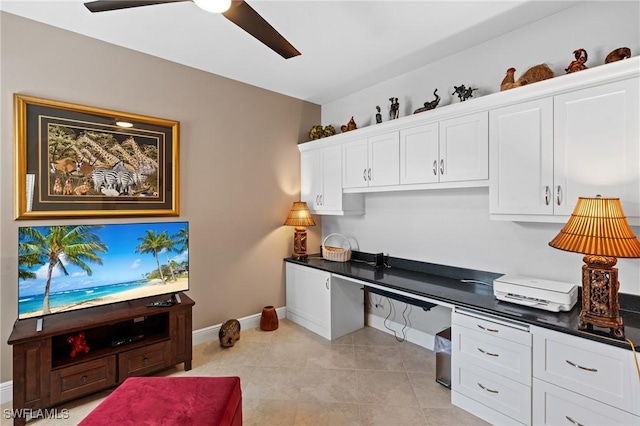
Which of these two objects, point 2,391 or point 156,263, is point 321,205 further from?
point 2,391

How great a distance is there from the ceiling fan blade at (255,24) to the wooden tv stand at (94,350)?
83.0 inches

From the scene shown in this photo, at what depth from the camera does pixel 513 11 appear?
85.4 inches

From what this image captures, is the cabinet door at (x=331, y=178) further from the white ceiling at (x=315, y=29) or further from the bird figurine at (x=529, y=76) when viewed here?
the bird figurine at (x=529, y=76)

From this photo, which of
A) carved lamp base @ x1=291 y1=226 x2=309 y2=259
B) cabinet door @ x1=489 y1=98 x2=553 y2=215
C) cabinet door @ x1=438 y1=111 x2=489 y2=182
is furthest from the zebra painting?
cabinet door @ x1=489 y1=98 x2=553 y2=215

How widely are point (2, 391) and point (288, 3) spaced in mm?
3356

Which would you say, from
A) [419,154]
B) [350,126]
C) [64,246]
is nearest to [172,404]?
[64,246]

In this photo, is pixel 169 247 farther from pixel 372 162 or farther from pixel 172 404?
pixel 372 162

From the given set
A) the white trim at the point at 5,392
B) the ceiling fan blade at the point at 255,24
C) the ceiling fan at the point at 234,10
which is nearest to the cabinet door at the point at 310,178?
the ceiling fan blade at the point at 255,24

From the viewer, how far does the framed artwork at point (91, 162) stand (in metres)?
2.26

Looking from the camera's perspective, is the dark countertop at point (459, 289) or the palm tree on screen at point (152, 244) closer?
the dark countertop at point (459, 289)

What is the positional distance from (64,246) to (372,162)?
2649mm

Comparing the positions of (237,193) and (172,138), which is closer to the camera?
(172,138)

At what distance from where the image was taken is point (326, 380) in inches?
97.0

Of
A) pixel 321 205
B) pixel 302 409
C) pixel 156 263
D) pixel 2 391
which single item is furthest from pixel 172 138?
pixel 302 409
